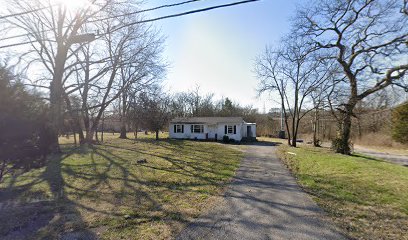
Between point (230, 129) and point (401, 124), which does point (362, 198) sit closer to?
point (401, 124)

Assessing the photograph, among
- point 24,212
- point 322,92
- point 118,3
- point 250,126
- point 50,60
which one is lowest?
point 24,212

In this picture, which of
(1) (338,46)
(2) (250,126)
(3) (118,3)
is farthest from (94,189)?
(2) (250,126)

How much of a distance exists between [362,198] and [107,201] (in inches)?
277

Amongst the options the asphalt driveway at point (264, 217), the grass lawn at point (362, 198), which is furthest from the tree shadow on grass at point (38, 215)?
the grass lawn at point (362, 198)

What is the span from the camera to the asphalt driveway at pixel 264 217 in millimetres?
4375

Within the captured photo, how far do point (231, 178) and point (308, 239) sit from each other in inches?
205

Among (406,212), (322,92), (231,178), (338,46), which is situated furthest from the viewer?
(322,92)

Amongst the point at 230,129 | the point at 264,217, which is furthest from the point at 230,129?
the point at 264,217

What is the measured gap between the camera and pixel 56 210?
5.83 m

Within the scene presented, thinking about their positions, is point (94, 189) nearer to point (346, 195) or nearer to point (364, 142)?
point (346, 195)

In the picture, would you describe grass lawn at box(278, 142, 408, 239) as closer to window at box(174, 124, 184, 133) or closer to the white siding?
the white siding

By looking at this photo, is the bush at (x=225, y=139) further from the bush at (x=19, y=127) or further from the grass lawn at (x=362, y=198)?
the bush at (x=19, y=127)

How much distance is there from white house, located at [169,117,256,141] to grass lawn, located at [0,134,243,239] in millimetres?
20167

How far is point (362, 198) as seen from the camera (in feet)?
22.0
